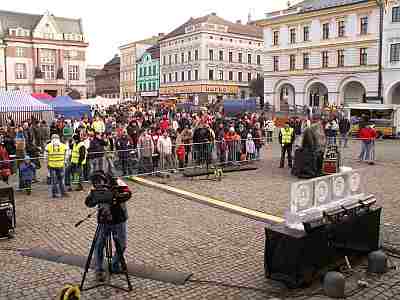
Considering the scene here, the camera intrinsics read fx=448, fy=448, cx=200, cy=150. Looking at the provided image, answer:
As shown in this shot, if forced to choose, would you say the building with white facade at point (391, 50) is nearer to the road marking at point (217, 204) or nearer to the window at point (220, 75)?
the window at point (220, 75)

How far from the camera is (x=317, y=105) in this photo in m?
52.7

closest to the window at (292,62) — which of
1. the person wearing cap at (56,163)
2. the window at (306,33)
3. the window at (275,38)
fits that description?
the window at (306,33)

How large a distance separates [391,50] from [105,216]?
42.8 m

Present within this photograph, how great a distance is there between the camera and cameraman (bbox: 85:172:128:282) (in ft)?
21.6

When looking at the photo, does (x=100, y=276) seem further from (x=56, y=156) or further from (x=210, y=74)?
(x=210, y=74)

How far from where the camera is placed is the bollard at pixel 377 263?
23.4 ft

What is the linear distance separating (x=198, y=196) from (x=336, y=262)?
20.0 ft

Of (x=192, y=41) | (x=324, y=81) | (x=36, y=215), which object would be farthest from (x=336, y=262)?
(x=192, y=41)

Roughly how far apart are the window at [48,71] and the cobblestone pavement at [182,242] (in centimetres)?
5884

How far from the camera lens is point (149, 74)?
8569 cm

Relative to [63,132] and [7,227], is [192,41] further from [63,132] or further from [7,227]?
[7,227]

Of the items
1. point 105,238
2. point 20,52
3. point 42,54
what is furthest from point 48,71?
point 105,238

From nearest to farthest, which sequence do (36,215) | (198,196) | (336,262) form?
(336,262) < (36,215) < (198,196)

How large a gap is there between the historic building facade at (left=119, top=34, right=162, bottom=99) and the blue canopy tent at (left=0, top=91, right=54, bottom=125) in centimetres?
6452
